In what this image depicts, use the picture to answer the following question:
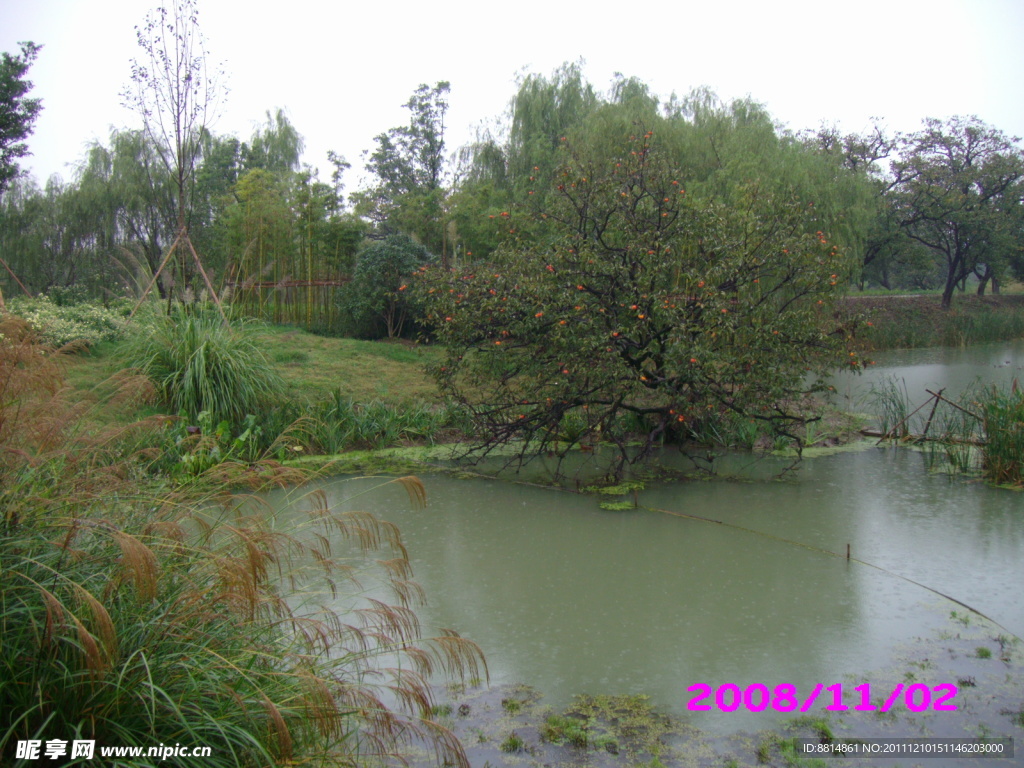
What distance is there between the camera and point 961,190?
24.8 meters

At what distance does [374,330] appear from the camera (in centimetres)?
1432

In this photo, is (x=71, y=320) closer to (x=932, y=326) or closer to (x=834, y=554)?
(x=834, y=554)

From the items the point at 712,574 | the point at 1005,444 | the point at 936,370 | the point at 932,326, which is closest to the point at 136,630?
the point at 712,574

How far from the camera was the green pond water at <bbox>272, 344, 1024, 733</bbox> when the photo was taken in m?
3.52

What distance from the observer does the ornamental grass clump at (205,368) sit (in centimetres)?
745

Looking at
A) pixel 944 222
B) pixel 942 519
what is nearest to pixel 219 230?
pixel 942 519

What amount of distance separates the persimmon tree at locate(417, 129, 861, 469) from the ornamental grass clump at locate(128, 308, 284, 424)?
6.26ft

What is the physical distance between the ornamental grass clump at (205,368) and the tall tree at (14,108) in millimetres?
9597

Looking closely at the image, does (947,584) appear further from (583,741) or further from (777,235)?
(777,235)

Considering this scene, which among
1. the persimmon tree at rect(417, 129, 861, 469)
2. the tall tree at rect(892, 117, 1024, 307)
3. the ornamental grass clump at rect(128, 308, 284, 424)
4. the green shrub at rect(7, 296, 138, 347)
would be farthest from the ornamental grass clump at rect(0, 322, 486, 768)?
the tall tree at rect(892, 117, 1024, 307)

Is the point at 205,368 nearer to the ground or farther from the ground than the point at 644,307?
nearer to the ground

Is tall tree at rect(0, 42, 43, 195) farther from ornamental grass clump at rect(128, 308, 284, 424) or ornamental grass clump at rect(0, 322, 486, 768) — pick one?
ornamental grass clump at rect(0, 322, 486, 768)

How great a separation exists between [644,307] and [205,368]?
14.0 feet
